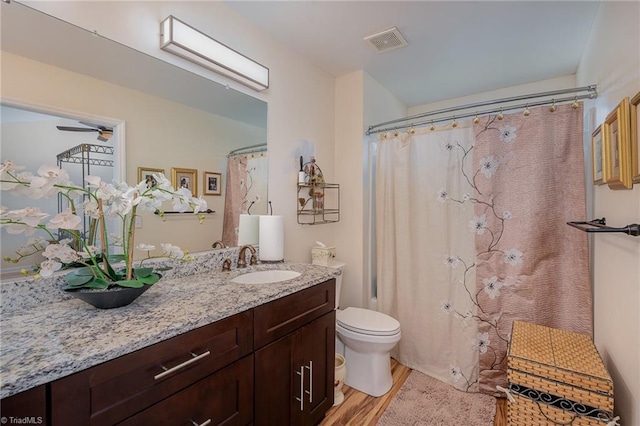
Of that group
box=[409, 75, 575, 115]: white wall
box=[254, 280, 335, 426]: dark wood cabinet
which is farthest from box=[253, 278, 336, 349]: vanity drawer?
box=[409, 75, 575, 115]: white wall

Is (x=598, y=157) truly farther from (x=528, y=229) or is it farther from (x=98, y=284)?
(x=98, y=284)

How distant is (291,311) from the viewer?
133 centimetres

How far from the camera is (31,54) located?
1039 mm

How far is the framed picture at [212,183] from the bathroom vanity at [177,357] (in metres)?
0.46

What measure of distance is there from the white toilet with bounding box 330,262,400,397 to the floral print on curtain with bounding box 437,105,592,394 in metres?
0.54

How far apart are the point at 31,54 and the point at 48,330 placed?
99 cm

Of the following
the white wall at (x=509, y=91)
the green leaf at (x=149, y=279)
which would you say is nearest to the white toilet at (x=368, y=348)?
the green leaf at (x=149, y=279)

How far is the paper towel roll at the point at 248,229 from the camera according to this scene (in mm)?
1794

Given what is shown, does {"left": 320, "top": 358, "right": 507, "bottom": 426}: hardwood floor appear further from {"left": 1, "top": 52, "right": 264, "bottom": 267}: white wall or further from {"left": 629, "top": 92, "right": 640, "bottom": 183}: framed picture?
{"left": 629, "top": 92, "right": 640, "bottom": 183}: framed picture

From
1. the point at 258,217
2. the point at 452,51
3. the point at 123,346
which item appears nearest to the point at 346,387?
the point at 258,217

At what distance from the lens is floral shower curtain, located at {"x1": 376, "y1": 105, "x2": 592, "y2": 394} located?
1.71 m

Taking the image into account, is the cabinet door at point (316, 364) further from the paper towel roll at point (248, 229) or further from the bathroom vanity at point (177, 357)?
the paper towel roll at point (248, 229)

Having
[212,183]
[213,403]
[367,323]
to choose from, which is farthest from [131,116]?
[367,323]

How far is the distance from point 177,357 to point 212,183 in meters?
0.99
